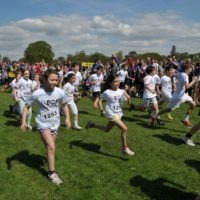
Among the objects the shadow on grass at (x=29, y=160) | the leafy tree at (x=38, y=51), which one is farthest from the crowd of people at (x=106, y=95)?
the leafy tree at (x=38, y=51)

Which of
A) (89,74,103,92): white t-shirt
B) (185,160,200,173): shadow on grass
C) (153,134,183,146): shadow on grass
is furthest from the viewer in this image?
(89,74,103,92): white t-shirt

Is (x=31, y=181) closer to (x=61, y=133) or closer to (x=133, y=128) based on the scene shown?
(x=61, y=133)

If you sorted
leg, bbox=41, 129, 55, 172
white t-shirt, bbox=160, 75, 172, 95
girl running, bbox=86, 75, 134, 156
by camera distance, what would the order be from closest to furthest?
leg, bbox=41, 129, 55, 172 < girl running, bbox=86, 75, 134, 156 < white t-shirt, bbox=160, 75, 172, 95

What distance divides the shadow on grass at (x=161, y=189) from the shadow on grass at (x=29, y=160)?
1.84m

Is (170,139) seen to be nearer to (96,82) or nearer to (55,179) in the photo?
(55,179)

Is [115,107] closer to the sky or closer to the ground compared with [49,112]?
closer to the ground

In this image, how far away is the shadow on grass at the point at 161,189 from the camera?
6341 millimetres

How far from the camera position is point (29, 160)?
26.9 ft

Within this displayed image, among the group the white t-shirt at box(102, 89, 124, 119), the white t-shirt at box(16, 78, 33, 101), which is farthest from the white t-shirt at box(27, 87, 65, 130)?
the white t-shirt at box(16, 78, 33, 101)

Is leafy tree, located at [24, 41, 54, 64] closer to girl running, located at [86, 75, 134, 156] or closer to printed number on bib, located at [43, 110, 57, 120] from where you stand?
girl running, located at [86, 75, 134, 156]

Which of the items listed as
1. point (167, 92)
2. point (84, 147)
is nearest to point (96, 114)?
point (167, 92)

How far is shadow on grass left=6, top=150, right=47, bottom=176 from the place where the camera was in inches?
304

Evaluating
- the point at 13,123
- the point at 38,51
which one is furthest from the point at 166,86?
the point at 38,51

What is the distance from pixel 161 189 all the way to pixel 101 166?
159 centimetres
